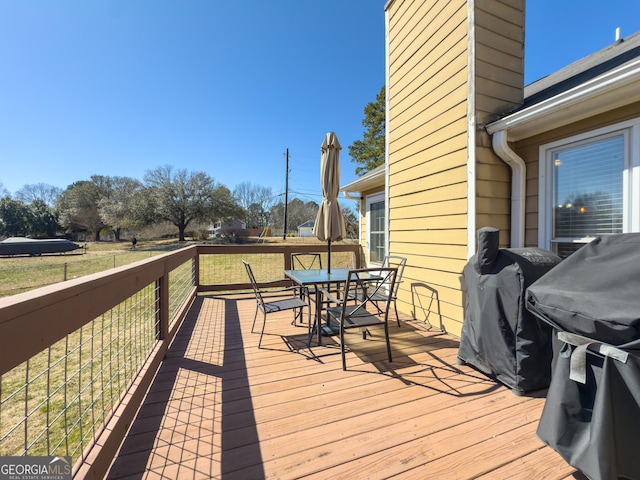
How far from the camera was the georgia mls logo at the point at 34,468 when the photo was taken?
1.00 meters

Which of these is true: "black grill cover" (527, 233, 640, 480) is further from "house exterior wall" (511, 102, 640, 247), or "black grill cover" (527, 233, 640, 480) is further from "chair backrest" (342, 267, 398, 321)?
"house exterior wall" (511, 102, 640, 247)

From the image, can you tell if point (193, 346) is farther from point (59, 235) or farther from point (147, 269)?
point (59, 235)

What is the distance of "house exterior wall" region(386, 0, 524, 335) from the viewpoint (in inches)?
108

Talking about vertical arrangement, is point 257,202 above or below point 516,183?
above

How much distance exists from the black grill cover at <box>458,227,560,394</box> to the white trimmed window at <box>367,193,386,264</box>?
2.67 metres

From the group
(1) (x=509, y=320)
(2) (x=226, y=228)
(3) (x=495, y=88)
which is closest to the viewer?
(1) (x=509, y=320)

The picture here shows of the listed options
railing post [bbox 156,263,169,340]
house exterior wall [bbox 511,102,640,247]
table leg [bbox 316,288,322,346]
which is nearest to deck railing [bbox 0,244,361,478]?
railing post [bbox 156,263,169,340]

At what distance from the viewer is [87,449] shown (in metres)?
1.27

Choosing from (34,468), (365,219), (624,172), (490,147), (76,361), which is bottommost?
(76,361)

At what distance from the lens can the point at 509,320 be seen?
6.19ft

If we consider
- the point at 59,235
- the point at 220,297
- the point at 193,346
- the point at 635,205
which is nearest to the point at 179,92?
the point at 220,297

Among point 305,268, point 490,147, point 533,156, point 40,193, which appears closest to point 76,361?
point 305,268

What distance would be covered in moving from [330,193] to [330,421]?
2.32 m

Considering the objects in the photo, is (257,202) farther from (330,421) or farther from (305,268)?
(330,421)
